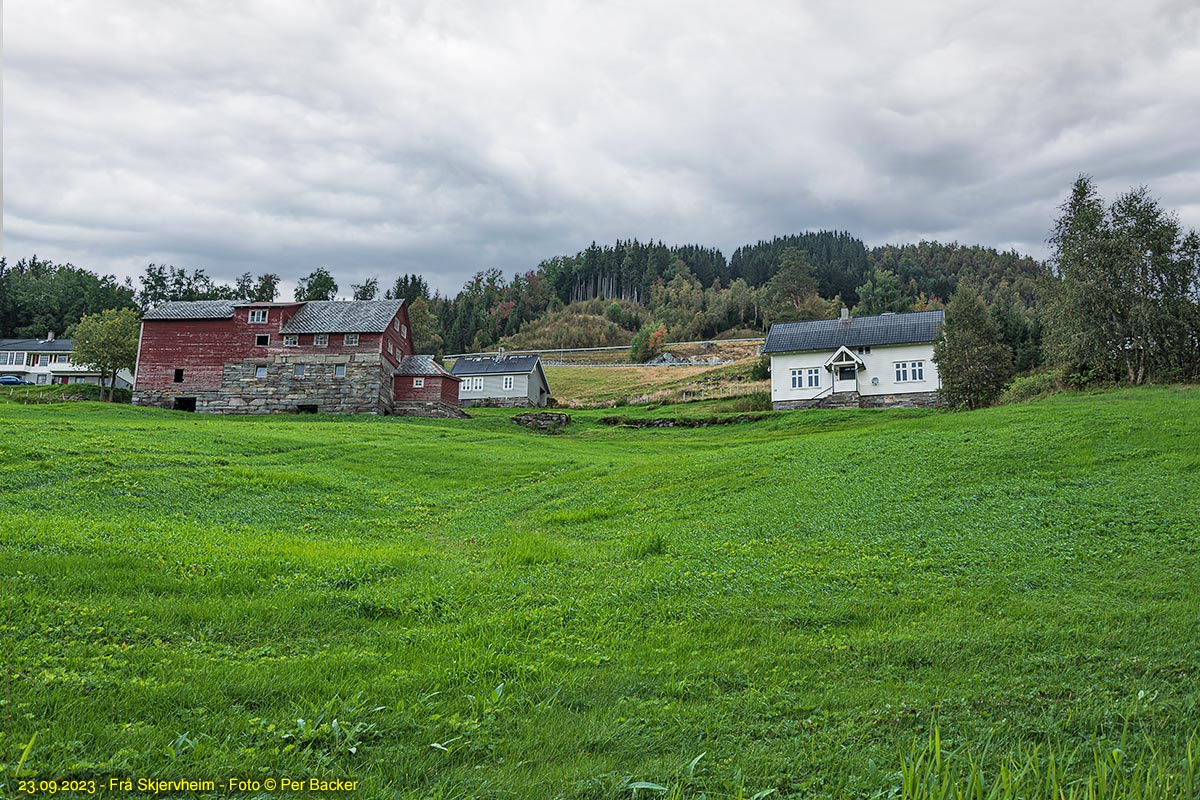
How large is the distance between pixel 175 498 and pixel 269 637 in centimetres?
1122

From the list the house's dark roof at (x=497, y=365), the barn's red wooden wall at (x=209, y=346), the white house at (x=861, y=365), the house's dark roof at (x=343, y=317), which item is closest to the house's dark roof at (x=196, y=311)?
the barn's red wooden wall at (x=209, y=346)

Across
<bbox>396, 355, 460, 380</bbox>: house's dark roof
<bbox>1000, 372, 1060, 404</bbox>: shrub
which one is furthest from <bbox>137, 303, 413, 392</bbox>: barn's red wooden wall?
<bbox>1000, 372, 1060, 404</bbox>: shrub

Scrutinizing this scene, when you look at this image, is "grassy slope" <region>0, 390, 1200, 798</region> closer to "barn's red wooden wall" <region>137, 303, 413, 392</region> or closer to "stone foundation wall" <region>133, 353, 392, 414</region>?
"stone foundation wall" <region>133, 353, 392, 414</region>

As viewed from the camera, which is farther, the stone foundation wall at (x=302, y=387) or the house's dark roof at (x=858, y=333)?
the house's dark roof at (x=858, y=333)

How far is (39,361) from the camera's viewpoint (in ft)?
331

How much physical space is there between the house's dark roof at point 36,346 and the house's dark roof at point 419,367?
67876mm

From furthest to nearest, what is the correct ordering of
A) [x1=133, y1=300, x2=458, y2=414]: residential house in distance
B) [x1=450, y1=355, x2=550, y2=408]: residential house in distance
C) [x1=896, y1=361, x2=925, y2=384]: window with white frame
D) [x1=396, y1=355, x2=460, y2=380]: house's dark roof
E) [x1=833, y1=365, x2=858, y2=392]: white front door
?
[x1=450, y1=355, x2=550, y2=408]: residential house in distance < [x1=396, y1=355, x2=460, y2=380]: house's dark roof < [x1=833, y1=365, x2=858, y2=392]: white front door < [x1=896, y1=361, x2=925, y2=384]: window with white frame < [x1=133, y1=300, x2=458, y2=414]: residential house in distance

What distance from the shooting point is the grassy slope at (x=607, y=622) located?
17.4 ft

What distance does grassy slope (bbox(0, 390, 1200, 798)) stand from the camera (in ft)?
17.4

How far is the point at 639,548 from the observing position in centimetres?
1298

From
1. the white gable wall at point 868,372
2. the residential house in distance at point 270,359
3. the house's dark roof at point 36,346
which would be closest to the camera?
the residential house in distance at point 270,359

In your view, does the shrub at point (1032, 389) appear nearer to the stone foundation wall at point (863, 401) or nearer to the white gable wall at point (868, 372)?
the stone foundation wall at point (863, 401)

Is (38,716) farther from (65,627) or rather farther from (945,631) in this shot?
(945,631)

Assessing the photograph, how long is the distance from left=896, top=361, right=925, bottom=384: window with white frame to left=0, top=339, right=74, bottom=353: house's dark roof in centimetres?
10545
